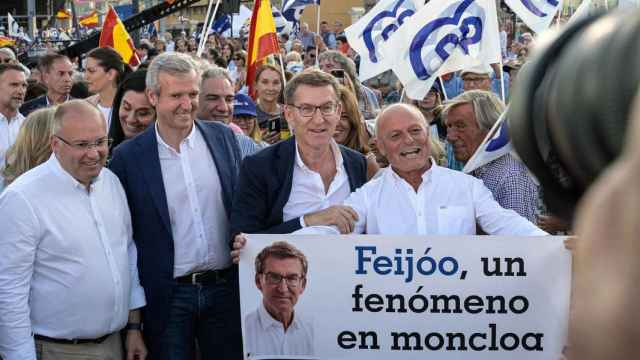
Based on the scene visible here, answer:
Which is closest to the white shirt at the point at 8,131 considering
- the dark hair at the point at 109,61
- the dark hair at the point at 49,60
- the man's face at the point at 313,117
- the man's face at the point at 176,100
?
the dark hair at the point at 109,61

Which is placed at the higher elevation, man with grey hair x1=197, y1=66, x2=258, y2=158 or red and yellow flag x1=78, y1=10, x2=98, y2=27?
red and yellow flag x1=78, y1=10, x2=98, y2=27

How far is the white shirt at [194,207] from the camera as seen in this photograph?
466 cm

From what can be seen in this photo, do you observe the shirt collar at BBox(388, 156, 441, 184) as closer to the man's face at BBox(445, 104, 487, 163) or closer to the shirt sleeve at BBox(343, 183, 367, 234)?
the shirt sleeve at BBox(343, 183, 367, 234)

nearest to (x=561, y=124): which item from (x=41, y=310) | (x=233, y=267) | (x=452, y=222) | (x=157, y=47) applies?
(x=452, y=222)

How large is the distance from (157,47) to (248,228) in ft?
62.3

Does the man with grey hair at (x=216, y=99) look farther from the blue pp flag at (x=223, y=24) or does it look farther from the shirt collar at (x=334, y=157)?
the blue pp flag at (x=223, y=24)

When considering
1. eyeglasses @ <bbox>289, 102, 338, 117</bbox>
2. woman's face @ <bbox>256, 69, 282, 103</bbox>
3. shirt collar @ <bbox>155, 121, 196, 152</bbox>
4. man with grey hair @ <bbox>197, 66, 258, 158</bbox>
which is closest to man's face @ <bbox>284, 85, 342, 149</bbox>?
eyeglasses @ <bbox>289, 102, 338, 117</bbox>

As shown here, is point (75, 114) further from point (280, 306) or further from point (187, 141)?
point (280, 306)

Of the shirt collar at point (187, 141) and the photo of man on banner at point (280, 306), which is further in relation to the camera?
the shirt collar at point (187, 141)

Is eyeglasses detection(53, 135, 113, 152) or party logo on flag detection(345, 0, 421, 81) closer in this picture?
eyeglasses detection(53, 135, 113, 152)

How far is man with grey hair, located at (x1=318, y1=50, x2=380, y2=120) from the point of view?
8727 mm

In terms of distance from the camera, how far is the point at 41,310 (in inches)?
168

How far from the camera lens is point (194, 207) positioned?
469 centimetres

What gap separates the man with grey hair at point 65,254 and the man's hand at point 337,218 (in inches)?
34.3
